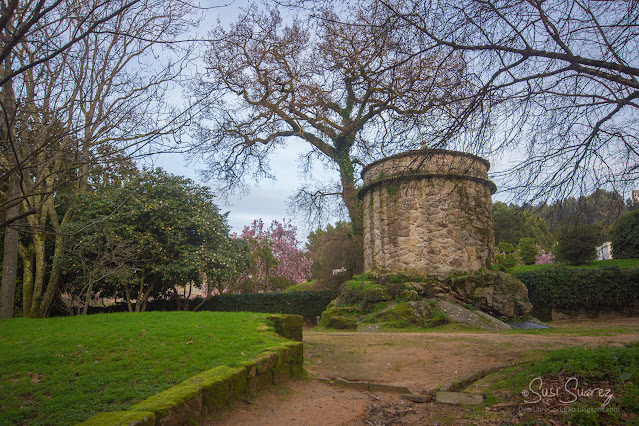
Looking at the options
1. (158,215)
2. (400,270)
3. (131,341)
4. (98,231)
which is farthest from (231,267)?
(131,341)

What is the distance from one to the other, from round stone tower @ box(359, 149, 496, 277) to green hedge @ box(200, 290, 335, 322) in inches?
157

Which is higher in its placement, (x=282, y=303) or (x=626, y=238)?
(x=626, y=238)

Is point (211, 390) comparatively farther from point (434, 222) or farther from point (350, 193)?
point (350, 193)

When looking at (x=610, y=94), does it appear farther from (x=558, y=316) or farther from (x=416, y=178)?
(x=558, y=316)

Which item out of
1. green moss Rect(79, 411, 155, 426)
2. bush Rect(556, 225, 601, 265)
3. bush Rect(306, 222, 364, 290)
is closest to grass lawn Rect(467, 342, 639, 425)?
A: green moss Rect(79, 411, 155, 426)

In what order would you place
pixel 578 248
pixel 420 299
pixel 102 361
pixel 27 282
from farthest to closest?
pixel 578 248 → pixel 420 299 → pixel 27 282 → pixel 102 361

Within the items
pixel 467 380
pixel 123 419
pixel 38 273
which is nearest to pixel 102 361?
pixel 123 419

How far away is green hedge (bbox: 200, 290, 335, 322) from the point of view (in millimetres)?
16438

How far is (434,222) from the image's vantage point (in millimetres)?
12719

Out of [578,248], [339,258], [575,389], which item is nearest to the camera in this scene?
[575,389]

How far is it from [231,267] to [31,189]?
10293mm

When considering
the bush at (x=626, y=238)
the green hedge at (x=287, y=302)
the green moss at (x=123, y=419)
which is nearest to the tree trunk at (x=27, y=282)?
the green hedge at (x=287, y=302)

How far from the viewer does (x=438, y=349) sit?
693 centimetres

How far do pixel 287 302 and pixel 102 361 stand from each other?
12198 mm
